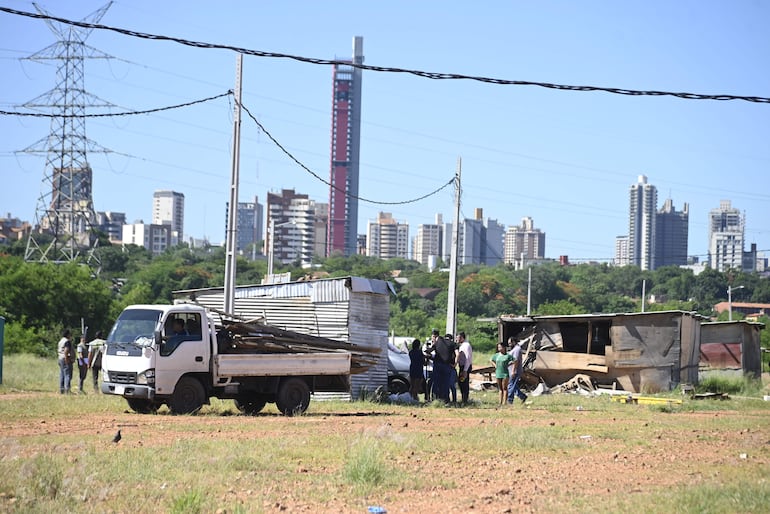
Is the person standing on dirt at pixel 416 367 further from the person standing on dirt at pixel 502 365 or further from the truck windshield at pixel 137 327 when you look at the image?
the truck windshield at pixel 137 327

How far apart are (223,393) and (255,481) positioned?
9209 mm

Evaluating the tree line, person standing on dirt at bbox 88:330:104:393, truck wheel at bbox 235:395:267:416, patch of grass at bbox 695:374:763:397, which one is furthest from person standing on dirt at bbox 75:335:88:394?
patch of grass at bbox 695:374:763:397

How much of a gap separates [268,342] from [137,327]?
9.23 ft

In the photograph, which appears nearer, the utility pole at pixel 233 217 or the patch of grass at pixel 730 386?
the utility pole at pixel 233 217

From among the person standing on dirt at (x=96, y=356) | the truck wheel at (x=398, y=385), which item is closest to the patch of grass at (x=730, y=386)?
the truck wheel at (x=398, y=385)

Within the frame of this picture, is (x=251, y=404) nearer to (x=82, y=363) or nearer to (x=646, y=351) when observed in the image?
(x=82, y=363)

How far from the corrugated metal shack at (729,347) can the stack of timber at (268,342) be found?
2143 cm

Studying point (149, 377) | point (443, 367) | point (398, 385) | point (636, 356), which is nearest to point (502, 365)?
point (443, 367)

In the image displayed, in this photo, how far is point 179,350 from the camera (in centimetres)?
2014

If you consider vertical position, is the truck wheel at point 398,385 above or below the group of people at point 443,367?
below

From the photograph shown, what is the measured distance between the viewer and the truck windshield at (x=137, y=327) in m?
20.1

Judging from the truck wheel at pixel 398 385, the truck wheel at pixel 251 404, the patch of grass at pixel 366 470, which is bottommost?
the truck wheel at pixel 398 385

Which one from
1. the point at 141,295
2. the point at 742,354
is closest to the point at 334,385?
the point at 742,354

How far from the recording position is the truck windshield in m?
20.1
